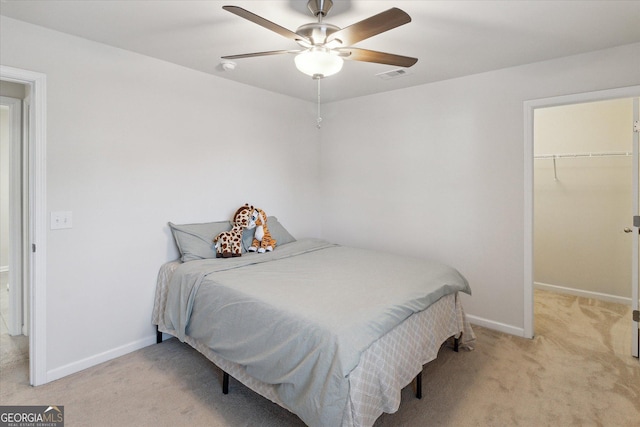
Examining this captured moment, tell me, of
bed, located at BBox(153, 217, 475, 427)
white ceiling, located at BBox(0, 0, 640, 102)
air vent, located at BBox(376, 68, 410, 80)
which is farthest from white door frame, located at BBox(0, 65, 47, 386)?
air vent, located at BBox(376, 68, 410, 80)

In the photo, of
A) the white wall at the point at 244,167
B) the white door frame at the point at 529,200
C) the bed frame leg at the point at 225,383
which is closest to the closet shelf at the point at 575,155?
the white door frame at the point at 529,200

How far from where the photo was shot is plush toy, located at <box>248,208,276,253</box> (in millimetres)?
3232

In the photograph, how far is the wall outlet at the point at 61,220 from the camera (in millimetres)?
2324

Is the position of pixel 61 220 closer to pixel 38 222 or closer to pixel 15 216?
pixel 38 222

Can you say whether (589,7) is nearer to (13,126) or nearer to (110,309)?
(110,309)

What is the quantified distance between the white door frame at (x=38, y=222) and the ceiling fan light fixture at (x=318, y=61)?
5.91ft

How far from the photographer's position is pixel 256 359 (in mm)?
1869

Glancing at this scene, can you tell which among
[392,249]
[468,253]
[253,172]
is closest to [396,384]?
[468,253]

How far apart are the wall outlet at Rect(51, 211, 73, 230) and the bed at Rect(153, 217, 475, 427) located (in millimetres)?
733

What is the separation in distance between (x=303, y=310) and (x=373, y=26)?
145cm

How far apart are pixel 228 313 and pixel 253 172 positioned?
1896 millimetres

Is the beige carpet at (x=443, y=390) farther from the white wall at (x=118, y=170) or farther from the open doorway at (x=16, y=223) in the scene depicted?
the open doorway at (x=16, y=223)

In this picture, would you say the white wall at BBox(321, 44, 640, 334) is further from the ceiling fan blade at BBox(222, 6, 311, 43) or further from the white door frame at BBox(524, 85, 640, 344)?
the ceiling fan blade at BBox(222, 6, 311, 43)

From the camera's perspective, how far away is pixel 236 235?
3.09m
